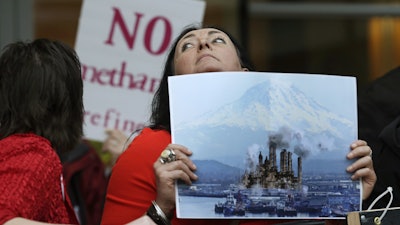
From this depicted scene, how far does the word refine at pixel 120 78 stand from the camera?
455 centimetres

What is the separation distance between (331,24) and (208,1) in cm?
95

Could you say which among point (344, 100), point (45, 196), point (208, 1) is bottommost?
point (45, 196)

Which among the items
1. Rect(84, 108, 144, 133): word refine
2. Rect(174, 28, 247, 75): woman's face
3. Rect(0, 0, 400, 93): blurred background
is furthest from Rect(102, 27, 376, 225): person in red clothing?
Result: Rect(0, 0, 400, 93): blurred background

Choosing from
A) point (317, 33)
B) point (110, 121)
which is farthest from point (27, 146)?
point (317, 33)

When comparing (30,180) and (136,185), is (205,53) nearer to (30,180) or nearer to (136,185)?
(136,185)

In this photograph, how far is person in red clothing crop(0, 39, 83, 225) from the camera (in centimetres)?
280

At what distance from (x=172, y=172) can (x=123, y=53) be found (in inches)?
72.6

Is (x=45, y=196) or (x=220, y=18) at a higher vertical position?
(x=220, y=18)

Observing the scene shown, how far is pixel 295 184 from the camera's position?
9.46 ft

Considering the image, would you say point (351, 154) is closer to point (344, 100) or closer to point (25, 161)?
point (344, 100)

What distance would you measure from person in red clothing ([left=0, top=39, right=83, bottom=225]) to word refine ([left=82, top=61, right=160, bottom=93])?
4.41 feet

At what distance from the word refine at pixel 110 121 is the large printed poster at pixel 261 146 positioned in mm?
1636

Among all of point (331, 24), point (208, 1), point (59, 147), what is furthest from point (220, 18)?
point (59, 147)

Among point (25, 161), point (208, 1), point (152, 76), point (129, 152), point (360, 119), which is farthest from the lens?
point (208, 1)
